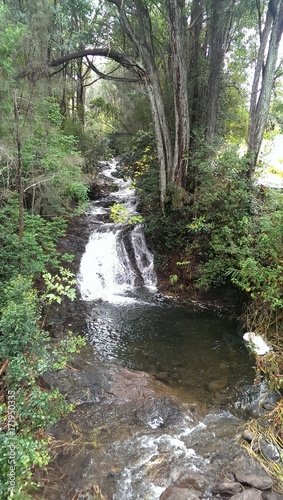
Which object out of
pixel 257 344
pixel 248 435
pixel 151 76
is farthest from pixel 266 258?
pixel 151 76

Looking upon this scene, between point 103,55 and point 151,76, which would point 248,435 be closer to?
point 151,76

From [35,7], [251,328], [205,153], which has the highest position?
[35,7]

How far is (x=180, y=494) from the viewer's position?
9.53ft

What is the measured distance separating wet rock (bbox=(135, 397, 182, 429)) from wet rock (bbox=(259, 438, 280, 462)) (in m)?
→ 1.08

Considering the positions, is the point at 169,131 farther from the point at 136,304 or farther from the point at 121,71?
the point at 121,71

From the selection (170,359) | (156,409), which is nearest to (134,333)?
(170,359)

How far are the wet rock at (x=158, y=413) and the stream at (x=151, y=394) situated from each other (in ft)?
0.05

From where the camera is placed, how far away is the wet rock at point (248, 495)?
9.09 ft

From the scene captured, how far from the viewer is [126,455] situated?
3.47m

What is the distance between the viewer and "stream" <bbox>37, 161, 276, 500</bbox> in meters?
3.27

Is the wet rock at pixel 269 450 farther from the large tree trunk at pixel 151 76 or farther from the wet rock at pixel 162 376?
the large tree trunk at pixel 151 76

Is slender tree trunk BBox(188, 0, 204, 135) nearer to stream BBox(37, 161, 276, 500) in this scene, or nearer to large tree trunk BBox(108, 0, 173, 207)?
large tree trunk BBox(108, 0, 173, 207)

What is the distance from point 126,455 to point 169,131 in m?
9.30

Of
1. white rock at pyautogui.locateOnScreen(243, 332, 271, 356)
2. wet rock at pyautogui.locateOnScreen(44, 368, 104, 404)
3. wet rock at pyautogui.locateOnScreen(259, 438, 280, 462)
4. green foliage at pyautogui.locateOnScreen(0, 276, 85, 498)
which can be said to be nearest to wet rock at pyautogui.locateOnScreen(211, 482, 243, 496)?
wet rock at pyautogui.locateOnScreen(259, 438, 280, 462)
